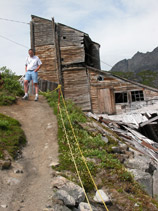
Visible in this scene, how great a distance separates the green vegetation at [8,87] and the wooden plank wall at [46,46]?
8.27 m

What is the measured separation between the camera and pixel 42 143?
6.73m

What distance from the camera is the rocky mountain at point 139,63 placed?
9150cm

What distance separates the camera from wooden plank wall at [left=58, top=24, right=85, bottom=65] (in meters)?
20.7

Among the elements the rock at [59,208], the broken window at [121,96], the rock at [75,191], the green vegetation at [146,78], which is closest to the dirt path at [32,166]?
the rock at [59,208]

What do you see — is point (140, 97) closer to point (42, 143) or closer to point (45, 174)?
point (42, 143)

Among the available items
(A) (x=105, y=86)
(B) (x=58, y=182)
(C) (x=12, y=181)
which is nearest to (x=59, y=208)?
(B) (x=58, y=182)

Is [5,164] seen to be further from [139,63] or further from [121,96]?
[139,63]

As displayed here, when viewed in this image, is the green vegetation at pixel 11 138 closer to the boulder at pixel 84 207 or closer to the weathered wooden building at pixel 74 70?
Answer: the boulder at pixel 84 207

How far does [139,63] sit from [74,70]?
82.6 metres

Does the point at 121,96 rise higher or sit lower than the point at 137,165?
higher

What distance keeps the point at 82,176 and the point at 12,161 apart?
188 centimetres

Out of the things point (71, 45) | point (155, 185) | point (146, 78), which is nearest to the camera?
point (155, 185)

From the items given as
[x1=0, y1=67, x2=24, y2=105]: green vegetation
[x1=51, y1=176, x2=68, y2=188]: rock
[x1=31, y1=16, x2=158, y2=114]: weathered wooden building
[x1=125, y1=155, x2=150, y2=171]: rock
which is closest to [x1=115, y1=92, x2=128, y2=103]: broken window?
[x1=31, y1=16, x2=158, y2=114]: weathered wooden building

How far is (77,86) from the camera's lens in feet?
69.0
